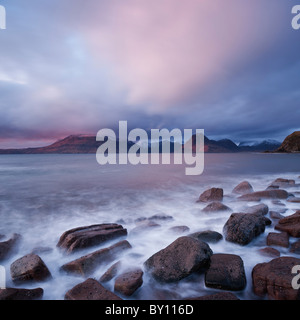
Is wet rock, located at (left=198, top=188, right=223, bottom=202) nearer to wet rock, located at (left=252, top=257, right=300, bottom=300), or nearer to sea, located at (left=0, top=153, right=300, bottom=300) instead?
sea, located at (left=0, top=153, right=300, bottom=300)

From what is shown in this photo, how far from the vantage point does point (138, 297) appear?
8.78 ft

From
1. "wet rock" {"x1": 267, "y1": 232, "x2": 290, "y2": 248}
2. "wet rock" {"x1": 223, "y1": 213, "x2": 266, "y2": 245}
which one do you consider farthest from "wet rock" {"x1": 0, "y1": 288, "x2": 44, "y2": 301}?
"wet rock" {"x1": 267, "y1": 232, "x2": 290, "y2": 248}

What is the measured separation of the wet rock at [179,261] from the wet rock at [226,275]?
0.18 metres

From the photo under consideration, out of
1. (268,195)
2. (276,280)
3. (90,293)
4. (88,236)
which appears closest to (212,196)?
(268,195)

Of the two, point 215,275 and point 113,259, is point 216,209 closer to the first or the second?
point 215,275

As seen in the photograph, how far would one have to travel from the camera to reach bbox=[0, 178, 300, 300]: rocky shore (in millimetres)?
2498

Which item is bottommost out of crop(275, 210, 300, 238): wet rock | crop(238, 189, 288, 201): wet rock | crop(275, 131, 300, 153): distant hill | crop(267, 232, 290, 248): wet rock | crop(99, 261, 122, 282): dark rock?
crop(99, 261, 122, 282): dark rock

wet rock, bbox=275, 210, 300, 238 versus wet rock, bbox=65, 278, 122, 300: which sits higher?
wet rock, bbox=275, 210, 300, 238

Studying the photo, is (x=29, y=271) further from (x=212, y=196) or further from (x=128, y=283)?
(x=212, y=196)

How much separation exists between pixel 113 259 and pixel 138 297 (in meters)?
1.05

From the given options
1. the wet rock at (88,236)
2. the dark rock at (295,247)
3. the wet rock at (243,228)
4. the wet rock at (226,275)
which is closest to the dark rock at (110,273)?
the wet rock at (88,236)

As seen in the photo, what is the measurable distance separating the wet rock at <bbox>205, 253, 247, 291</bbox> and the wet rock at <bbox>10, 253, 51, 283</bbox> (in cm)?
274
